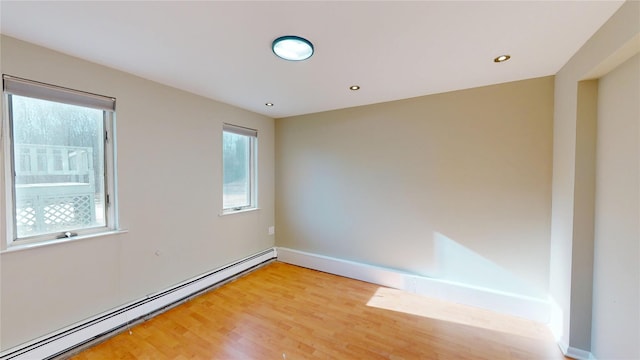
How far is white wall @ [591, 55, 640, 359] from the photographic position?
135 cm

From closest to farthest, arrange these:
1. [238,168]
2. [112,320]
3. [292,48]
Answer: [292,48] → [112,320] → [238,168]

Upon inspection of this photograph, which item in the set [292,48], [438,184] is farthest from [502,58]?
[292,48]

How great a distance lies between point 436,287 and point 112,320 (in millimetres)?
3139

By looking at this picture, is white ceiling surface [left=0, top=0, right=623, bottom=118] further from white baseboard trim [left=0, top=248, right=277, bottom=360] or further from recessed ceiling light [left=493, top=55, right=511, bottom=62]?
white baseboard trim [left=0, top=248, right=277, bottom=360]

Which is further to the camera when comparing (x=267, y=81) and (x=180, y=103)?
(x=180, y=103)

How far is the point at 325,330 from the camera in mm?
2080

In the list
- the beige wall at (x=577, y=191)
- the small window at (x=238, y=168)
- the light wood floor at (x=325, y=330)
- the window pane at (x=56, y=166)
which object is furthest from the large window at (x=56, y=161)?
the beige wall at (x=577, y=191)

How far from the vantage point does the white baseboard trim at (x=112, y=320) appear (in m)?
1.64

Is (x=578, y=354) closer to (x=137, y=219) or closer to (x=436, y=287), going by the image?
(x=436, y=287)

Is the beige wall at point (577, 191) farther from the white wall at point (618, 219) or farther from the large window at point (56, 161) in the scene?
the large window at point (56, 161)

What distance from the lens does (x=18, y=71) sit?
160cm

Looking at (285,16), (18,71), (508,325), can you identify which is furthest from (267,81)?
(508,325)

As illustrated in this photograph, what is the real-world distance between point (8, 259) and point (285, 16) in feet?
7.87

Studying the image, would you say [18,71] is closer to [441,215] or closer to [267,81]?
[267,81]
